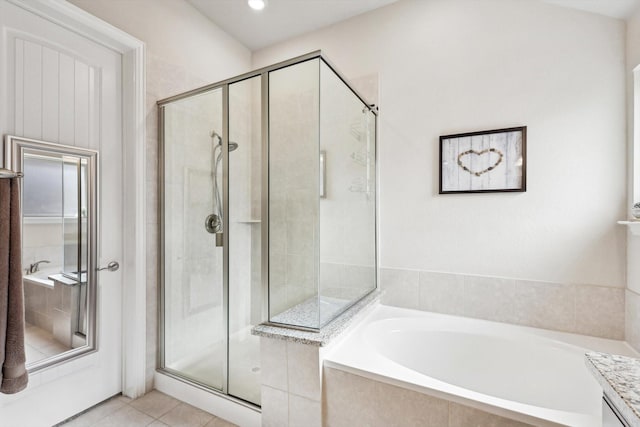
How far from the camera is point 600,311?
168 centimetres

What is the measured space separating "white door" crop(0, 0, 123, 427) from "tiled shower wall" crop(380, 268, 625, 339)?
1.90 meters

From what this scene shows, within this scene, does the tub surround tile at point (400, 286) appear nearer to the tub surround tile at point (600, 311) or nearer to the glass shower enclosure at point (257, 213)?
the glass shower enclosure at point (257, 213)

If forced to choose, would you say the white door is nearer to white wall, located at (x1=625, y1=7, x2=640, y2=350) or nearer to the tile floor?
the tile floor

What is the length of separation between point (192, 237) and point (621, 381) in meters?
2.08

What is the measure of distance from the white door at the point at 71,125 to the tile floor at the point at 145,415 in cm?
7

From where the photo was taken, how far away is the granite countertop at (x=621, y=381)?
20.0 inches

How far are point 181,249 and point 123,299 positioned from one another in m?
0.47

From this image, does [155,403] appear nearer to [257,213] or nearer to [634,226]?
[257,213]

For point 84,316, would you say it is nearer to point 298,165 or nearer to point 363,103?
point 298,165

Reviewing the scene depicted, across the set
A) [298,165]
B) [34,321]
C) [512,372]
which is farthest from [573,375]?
[34,321]

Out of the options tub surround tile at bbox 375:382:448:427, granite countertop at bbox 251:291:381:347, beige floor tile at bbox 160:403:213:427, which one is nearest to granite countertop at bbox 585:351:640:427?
tub surround tile at bbox 375:382:448:427

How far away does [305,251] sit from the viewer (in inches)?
63.5

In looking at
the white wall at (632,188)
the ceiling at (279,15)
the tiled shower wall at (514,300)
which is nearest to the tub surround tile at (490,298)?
the tiled shower wall at (514,300)

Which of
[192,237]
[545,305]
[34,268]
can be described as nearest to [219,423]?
[192,237]
